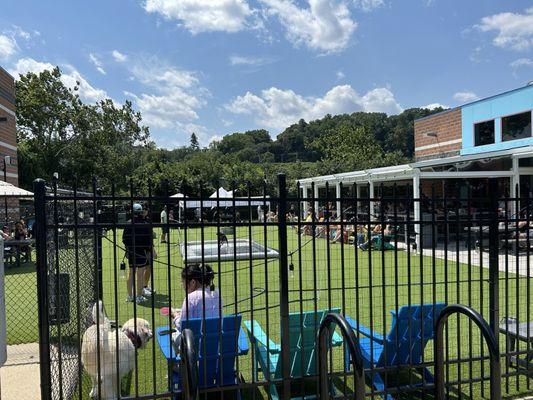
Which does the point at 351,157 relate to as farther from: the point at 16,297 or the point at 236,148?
the point at 236,148

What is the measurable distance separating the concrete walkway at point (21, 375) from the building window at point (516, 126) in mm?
22611

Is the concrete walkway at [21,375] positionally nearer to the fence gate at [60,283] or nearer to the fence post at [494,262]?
the fence gate at [60,283]

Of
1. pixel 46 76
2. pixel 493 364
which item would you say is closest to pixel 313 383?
pixel 493 364

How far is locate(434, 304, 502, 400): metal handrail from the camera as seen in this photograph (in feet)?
8.09

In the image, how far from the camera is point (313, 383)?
14.9ft

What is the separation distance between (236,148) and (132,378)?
346 ft

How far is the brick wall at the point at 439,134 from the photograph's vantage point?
26766mm

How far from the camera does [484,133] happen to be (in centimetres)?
Answer: 2450

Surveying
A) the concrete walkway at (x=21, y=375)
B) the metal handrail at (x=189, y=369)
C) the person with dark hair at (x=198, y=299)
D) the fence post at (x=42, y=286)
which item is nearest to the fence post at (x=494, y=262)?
the person with dark hair at (x=198, y=299)

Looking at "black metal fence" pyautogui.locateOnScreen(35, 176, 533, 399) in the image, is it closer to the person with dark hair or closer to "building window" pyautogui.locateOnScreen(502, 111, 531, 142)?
the person with dark hair

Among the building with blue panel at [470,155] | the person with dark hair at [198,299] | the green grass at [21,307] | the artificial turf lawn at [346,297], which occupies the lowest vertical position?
the green grass at [21,307]

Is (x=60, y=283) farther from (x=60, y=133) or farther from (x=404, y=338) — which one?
(x=60, y=133)

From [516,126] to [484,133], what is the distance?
2.50 m

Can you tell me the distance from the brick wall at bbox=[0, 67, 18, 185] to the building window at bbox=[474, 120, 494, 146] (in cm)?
2704
